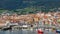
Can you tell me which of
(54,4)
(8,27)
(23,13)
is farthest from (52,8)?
(8,27)

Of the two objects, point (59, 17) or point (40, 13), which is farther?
point (40, 13)

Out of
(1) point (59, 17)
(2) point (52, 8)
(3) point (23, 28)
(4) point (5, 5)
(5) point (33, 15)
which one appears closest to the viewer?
(3) point (23, 28)

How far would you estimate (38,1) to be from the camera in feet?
312

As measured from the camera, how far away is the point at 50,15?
8112 centimetres

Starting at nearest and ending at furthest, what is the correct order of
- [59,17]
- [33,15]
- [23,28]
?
[23,28], [59,17], [33,15]

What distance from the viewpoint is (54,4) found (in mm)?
95188

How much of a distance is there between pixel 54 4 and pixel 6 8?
13.2 meters

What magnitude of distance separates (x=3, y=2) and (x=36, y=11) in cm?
1640

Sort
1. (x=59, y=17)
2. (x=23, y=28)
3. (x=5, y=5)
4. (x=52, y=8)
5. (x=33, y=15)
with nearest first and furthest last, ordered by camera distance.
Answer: (x=23, y=28) < (x=59, y=17) < (x=33, y=15) < (x=52, y=8) < (x=5, y=5)

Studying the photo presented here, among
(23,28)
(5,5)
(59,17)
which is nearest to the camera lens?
(23,28)

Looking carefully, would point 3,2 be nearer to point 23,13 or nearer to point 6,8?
point 6,8

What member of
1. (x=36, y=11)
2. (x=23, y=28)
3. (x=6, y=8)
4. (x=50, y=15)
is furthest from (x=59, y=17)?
(x=6, y=8)

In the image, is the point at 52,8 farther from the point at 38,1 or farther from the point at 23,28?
the point at 23,28

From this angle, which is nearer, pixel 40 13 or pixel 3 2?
pixel 40 13
